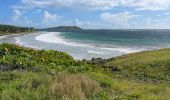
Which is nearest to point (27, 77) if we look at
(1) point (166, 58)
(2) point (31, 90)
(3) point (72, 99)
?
(2) point (31, 90)

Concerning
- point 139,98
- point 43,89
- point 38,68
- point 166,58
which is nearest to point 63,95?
point 43,89

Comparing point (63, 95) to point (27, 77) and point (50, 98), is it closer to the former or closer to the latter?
point (50, 98)

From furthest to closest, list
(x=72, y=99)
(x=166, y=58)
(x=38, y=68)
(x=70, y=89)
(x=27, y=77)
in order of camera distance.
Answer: (x=166, y=58) → (x=38, y=68) → (x=27, y=77) → (x=70, y=89) → (x=72, y=99)

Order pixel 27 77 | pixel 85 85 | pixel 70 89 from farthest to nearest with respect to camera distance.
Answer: pixel 27 77
pixel 85 85
pixel 70 89

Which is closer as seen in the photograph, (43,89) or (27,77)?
(43,89)

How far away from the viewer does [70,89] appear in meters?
8.09

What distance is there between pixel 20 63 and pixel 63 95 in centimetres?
562

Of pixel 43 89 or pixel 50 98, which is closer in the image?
pixel 50 98

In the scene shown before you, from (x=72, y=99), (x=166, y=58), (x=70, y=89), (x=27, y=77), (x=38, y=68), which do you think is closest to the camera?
(x=72, y=99)

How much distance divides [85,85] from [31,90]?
133cm

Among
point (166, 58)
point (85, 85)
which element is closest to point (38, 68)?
point (85, 85)

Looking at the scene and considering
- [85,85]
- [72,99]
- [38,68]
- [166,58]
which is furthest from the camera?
[166,58]

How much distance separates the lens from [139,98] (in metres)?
9.40

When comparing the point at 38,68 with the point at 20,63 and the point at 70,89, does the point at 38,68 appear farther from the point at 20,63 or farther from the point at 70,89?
the point at 70,89
